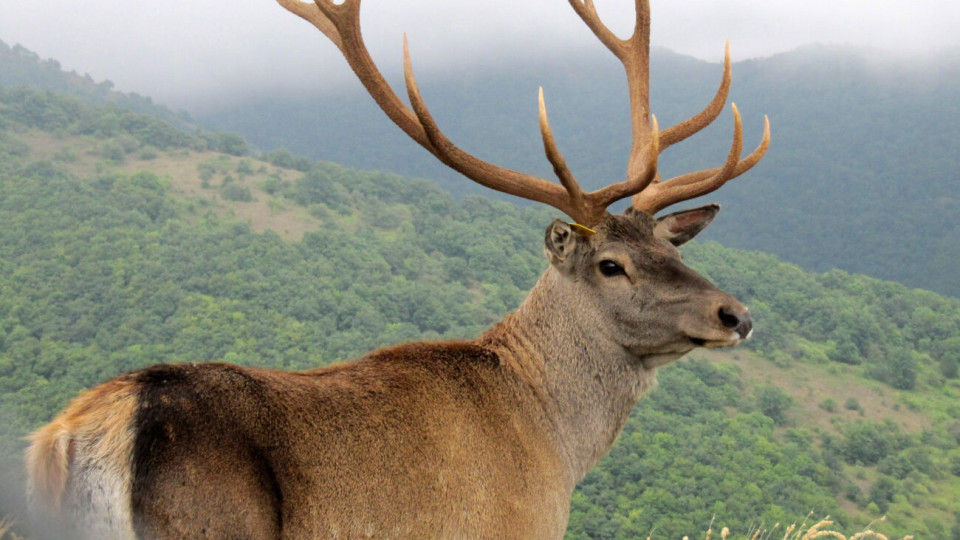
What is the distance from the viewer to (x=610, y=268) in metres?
5.15

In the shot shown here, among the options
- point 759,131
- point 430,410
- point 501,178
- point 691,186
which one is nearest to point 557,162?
point 501,178

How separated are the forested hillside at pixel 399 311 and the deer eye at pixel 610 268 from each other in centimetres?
2154

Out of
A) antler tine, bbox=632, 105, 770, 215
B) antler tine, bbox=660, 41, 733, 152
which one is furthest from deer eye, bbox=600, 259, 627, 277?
antler tine, bbox=660, 41, 733, 152

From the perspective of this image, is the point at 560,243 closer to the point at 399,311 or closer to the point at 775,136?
the point at 399,311

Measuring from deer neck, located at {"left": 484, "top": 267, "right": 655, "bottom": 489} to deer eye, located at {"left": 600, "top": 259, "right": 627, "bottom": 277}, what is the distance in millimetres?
208

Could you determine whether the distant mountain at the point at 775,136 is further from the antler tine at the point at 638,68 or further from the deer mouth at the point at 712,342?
the deer mouth at the point at 712,342

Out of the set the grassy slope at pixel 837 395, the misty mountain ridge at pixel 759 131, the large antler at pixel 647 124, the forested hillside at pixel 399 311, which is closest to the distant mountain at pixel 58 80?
the misty mountain ridge at pixel 759 131

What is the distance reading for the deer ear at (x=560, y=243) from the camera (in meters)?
5.16

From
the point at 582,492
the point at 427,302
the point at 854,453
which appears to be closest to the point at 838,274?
the point at 854,453

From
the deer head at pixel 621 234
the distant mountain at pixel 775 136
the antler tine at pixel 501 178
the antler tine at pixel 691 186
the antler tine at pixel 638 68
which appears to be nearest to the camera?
the deer head at pixel 621 234

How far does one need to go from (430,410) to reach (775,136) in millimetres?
141976

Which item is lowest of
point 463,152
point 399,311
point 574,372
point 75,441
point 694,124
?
point 399,311

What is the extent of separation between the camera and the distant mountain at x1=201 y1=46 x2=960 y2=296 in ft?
357

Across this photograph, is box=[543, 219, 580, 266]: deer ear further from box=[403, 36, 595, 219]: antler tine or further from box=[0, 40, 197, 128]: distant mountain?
box=[0, 40, 197, 128]: distant mountain
